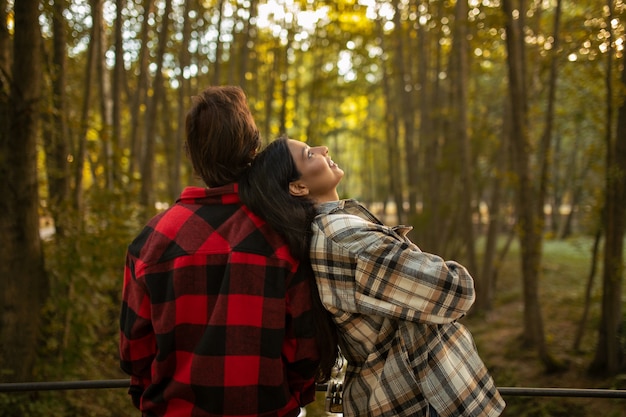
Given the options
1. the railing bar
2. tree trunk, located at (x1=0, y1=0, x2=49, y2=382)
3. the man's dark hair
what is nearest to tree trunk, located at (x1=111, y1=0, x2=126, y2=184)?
tree trunk, located at (x1=0, y1=0, x2=49, y2=382)

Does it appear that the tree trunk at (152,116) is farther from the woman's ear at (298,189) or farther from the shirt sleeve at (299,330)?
the shirt sleeve at (299,330)

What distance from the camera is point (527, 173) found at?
8281mm

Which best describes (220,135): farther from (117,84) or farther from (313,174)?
(117,84)

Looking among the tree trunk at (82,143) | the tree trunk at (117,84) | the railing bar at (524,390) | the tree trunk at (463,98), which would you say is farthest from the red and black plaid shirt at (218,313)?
the tree trunk at (463,98)

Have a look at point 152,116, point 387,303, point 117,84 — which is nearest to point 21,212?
point 387,303

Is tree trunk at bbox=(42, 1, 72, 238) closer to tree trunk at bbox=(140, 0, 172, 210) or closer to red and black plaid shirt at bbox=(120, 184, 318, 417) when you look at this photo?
tree trunk at bbox=(140, 0, 172, 210)

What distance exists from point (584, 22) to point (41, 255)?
7085mm

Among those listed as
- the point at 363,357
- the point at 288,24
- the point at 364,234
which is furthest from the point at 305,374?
the point at 288,24

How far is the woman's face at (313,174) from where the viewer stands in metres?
1.80

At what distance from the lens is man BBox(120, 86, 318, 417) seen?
157cm

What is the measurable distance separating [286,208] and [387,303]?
14.9 inches

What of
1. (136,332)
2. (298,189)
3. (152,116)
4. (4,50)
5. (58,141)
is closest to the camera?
(136,332)

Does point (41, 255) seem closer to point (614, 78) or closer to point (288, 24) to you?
point (614, 78)

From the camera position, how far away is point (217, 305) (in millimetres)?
1570
